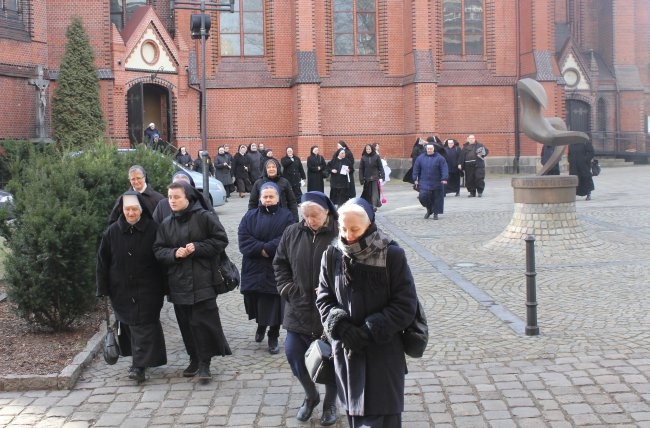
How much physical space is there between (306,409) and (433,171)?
11668 mm

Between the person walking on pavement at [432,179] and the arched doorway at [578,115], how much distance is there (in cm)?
2443

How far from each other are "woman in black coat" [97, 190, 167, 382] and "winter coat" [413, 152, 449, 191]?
10900 mm

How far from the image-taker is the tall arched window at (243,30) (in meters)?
30.8

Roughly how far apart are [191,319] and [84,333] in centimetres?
188

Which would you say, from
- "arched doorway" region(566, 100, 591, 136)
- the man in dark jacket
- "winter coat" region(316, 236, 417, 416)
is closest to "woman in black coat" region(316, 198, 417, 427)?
"winter coat" region(316, 236, 417, 416)

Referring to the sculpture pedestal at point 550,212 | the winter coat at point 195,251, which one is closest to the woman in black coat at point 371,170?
the sculpture pedestal at point 550,212

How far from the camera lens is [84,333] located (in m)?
7.67

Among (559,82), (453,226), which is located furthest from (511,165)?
(453,226)

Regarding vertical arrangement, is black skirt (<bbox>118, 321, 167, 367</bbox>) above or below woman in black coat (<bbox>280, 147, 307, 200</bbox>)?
below

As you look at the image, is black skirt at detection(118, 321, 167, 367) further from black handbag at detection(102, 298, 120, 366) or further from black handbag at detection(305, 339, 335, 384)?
black handbag at detection(305, 339, 335, 384)

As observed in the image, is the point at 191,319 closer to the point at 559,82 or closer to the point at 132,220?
the point at 132,220

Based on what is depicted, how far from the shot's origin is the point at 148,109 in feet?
97.6

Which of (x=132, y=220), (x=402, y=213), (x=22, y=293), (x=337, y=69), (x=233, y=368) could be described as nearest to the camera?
(x=132, y=220)

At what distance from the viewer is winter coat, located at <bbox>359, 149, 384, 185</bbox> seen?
18.3 meters
